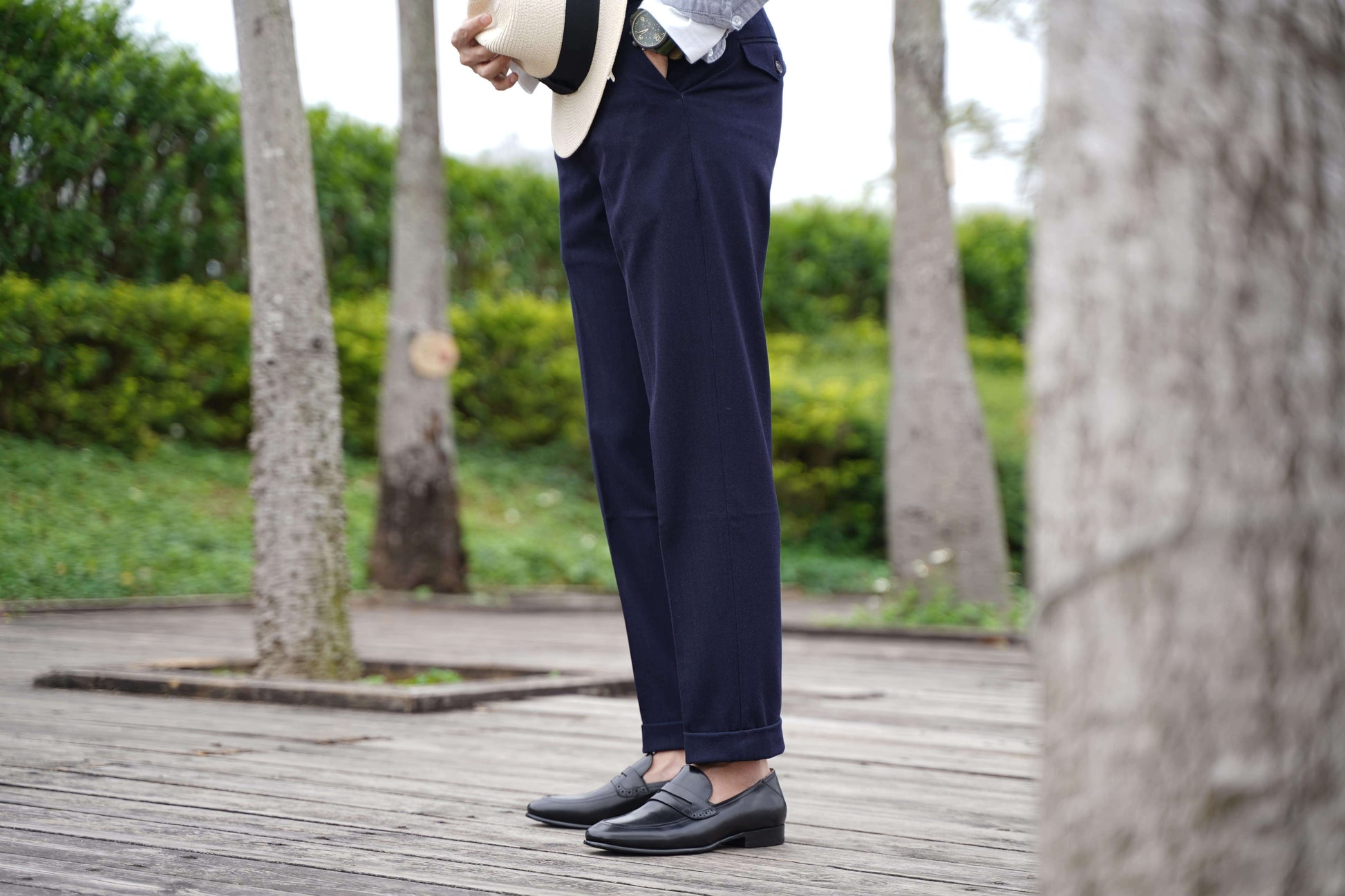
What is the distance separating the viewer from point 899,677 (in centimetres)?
447

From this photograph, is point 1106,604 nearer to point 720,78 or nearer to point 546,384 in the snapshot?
point 720,78

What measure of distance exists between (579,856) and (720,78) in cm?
109

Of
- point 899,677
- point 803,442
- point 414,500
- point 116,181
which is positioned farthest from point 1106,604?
point 803,442

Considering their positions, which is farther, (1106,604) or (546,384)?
(546,384)

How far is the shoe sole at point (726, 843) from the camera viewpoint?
183cm

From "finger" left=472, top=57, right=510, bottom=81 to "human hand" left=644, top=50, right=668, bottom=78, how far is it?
0.31m

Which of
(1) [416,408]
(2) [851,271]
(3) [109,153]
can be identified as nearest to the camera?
(1) [416,408]

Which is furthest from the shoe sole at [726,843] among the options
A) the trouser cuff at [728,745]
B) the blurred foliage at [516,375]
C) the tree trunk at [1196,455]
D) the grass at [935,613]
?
the blurred foliage at [516,375]

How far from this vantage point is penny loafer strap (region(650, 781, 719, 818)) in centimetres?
188

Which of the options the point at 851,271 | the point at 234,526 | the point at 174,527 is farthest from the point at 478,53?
the point at 851,271

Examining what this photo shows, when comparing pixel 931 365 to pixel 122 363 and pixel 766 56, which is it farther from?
pixel 122 363

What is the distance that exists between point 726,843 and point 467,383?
9387 mm

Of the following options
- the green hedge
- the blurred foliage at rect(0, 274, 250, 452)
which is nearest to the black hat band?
the green hedge

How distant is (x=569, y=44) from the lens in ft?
6.40
